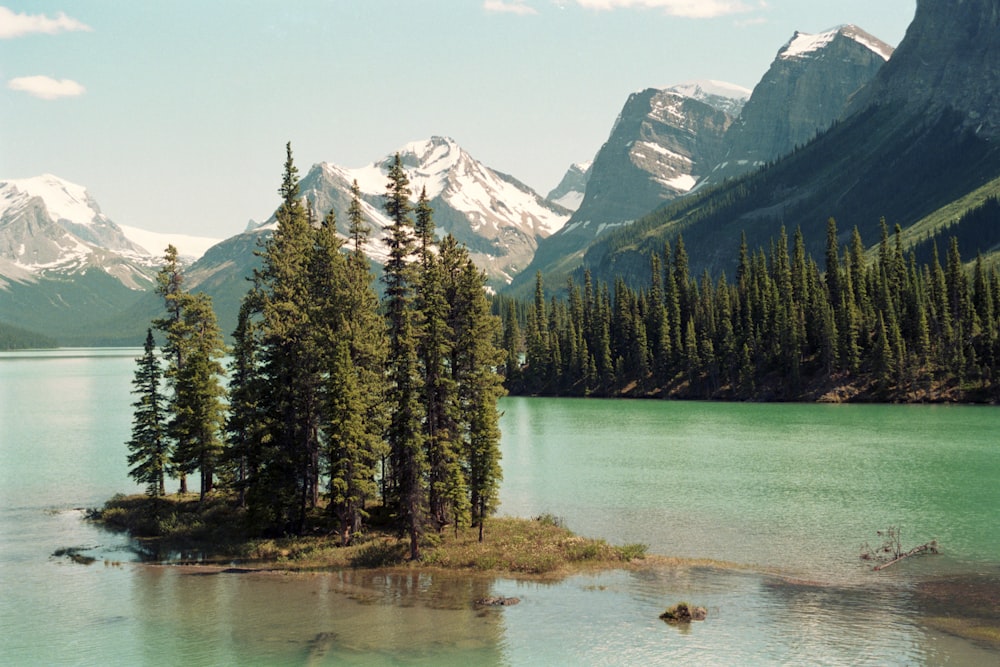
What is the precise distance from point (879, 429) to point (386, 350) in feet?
Result: 274

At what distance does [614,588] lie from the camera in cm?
4550

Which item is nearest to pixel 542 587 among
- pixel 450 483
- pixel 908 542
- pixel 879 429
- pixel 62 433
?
pixel 450 483

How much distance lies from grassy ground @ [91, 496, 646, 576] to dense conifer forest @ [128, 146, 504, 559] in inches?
47.5

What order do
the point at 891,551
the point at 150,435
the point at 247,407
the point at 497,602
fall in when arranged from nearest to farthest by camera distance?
1. the point at 497,602
2. the point at 891,551
3. the point at 247,407
4. the point at 150,435

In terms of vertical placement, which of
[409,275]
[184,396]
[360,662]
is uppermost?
[409,275]

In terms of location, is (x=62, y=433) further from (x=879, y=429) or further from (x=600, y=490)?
(x=879, y=429)

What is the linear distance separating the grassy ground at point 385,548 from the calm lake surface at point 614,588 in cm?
191

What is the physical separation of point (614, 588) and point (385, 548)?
14.4 meters

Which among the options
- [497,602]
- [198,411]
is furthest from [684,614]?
[198,411]

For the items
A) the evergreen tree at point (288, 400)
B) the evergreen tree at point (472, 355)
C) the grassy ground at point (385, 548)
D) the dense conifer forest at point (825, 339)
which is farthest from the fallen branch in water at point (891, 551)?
the dense conifer forest at point (825, 339)

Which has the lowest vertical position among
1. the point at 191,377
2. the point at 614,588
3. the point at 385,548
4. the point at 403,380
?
the point at 614,588

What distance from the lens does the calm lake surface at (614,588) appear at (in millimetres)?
37438

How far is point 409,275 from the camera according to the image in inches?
2235

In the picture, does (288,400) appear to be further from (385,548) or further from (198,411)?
(385,548)
